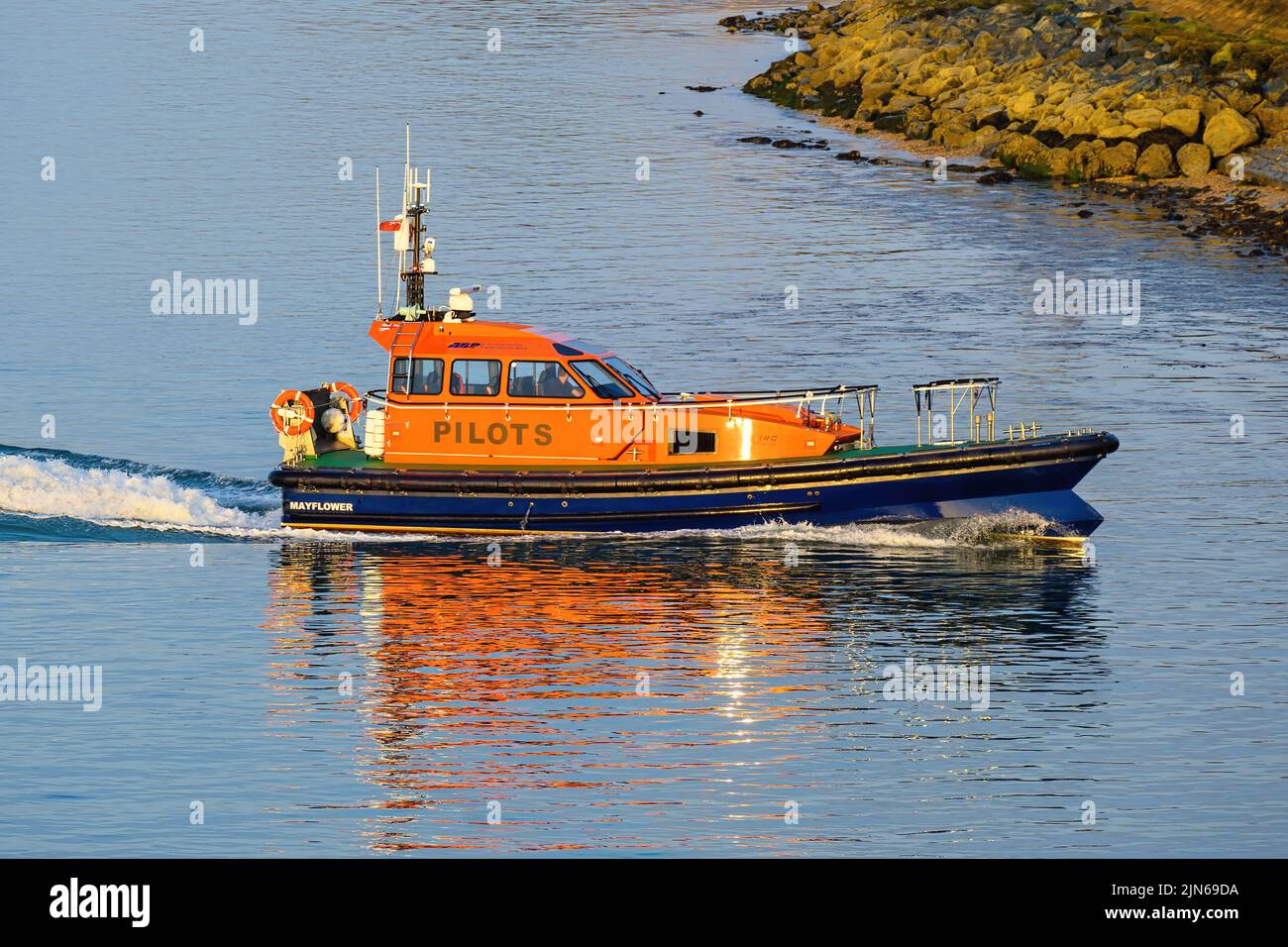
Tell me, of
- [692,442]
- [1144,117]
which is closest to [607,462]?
[692,442]

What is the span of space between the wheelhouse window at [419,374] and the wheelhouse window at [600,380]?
2.16 meters

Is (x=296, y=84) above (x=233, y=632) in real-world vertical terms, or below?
above

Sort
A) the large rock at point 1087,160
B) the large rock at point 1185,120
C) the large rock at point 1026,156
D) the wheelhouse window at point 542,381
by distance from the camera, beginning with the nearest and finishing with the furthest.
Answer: the wheelhouse window at point 542,381 → the large rock at point 1185,120 → the large rock at point 1087,160 → the large rock at point 1026,156

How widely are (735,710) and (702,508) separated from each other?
6.88 metres

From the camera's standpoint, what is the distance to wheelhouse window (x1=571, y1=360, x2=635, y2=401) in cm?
3206

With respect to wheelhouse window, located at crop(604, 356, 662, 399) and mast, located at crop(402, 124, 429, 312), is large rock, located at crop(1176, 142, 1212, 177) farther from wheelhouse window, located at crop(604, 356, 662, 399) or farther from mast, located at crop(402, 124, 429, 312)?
mast, located at crop(402, 124, 429, 312)

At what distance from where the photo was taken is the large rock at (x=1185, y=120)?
6538 cm

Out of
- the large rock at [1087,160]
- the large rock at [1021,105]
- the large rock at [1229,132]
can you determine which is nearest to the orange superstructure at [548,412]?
the large rock at [1229,132]

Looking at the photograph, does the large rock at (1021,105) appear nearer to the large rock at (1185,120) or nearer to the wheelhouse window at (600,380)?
the large rock at (1185,120)

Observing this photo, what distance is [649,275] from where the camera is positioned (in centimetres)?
5709

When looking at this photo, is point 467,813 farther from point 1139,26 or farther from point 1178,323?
point 1139,26

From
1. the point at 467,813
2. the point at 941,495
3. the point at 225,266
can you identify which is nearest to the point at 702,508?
the point at 941,495

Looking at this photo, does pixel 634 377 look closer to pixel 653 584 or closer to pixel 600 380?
pixel 600 380

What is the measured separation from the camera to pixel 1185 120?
2591 inches
